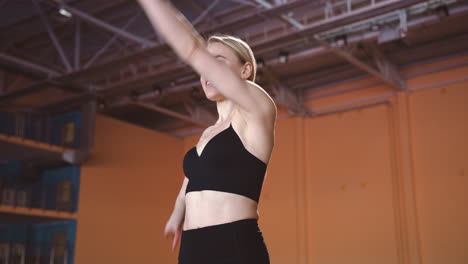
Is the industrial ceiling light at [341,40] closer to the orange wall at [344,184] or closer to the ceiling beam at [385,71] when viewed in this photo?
the ceiling beam at [385,71]

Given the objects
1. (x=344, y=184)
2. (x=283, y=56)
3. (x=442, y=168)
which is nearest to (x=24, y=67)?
(x=283, y=56)

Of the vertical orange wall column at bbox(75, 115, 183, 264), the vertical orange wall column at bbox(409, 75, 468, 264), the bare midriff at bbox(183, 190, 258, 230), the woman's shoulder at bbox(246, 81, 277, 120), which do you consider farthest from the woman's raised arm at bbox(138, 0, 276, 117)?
the vertical orange wall column at bbox(75, 115, 183, 264)

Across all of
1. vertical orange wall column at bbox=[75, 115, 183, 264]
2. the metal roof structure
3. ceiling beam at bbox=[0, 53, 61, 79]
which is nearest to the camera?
the metal roof structure

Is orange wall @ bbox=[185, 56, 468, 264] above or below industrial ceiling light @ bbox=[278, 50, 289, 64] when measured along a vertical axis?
below

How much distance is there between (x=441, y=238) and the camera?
8352mm

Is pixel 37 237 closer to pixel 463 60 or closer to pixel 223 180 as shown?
pixel 463 60

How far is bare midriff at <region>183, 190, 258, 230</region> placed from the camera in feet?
4.62

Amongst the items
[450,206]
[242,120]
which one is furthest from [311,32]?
[242,120]

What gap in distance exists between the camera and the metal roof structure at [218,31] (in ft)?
24.3

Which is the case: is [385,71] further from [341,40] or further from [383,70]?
[341,40]

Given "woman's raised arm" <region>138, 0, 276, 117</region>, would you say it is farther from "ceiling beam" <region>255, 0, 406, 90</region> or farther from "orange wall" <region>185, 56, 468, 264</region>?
"orange wall" <region>185, 56, 468, 264</region>

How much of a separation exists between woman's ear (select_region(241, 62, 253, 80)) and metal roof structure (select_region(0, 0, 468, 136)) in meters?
5.23

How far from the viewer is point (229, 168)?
1.42m

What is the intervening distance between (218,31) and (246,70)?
6.12 m
